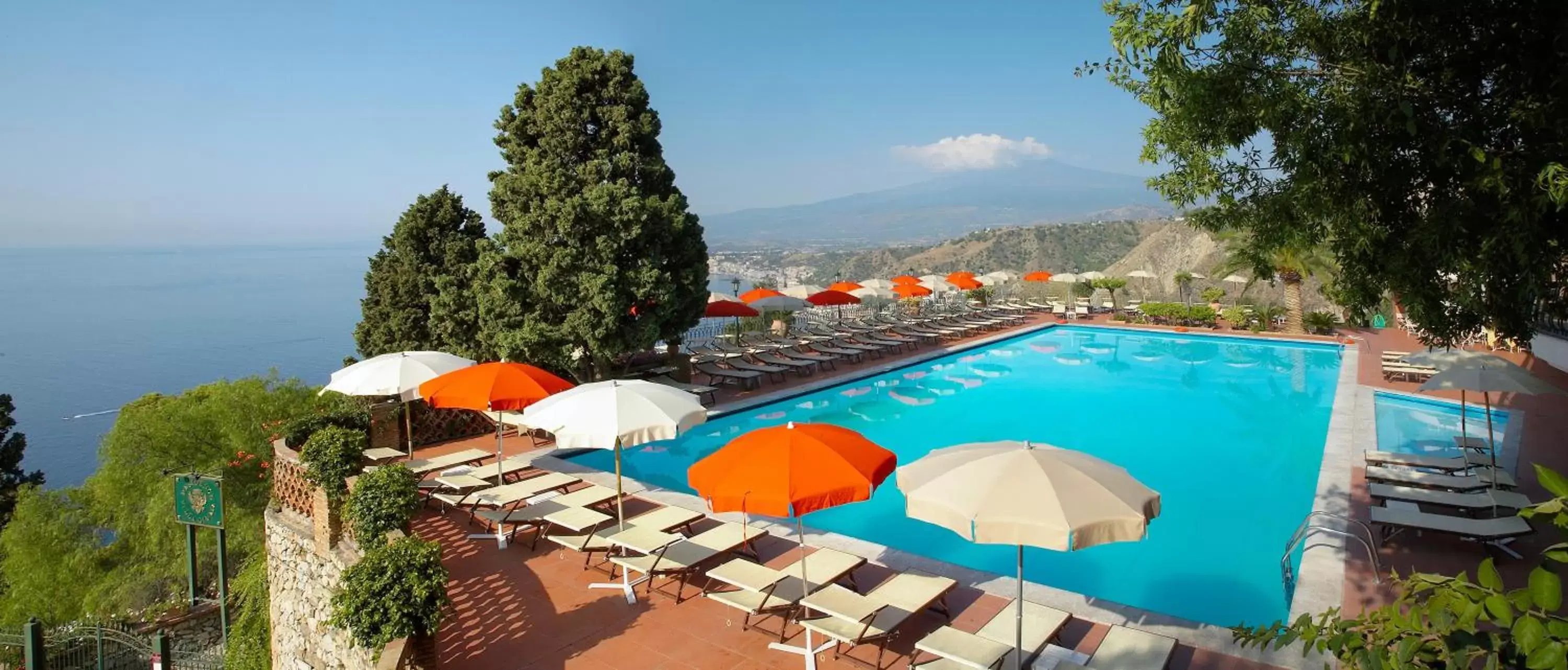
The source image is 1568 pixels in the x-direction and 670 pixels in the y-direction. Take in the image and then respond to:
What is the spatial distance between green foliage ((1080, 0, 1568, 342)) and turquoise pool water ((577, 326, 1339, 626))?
3.53 m

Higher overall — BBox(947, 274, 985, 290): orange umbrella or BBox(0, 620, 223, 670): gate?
BBox(947, 274, 985, 290): orange umbrella

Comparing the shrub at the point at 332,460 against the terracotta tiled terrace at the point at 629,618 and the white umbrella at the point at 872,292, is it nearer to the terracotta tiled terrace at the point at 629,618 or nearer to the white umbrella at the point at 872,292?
the terracotta tiled terrace at the point at 629,618

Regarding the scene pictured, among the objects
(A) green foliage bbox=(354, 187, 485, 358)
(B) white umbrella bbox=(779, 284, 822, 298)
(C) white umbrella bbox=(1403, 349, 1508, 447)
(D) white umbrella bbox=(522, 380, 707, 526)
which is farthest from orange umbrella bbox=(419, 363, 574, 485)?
(B) white umbrella bbox=(779, 284, 822, 298)

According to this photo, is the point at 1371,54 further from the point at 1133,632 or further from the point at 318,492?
the point at 318,492

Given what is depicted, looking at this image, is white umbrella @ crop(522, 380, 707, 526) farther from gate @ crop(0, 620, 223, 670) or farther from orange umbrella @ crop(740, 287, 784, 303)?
orange umbrella @ crop(740, 287, 784, 303)

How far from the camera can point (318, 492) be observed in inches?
316

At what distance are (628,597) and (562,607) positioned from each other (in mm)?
542

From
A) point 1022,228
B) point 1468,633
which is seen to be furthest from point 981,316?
point 1022,228

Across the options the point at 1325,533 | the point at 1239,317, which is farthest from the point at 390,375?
the point at 1239,317

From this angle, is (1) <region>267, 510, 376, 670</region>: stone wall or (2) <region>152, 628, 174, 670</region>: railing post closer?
(1) <region>267, 510, 376, 670</region>: stone wall

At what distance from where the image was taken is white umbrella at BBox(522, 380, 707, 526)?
6781 mm

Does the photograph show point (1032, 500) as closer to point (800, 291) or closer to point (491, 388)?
point (491, 388)

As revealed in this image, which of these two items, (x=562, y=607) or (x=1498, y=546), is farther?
(x=1498, y=546)

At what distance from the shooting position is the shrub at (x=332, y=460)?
7984 mm
